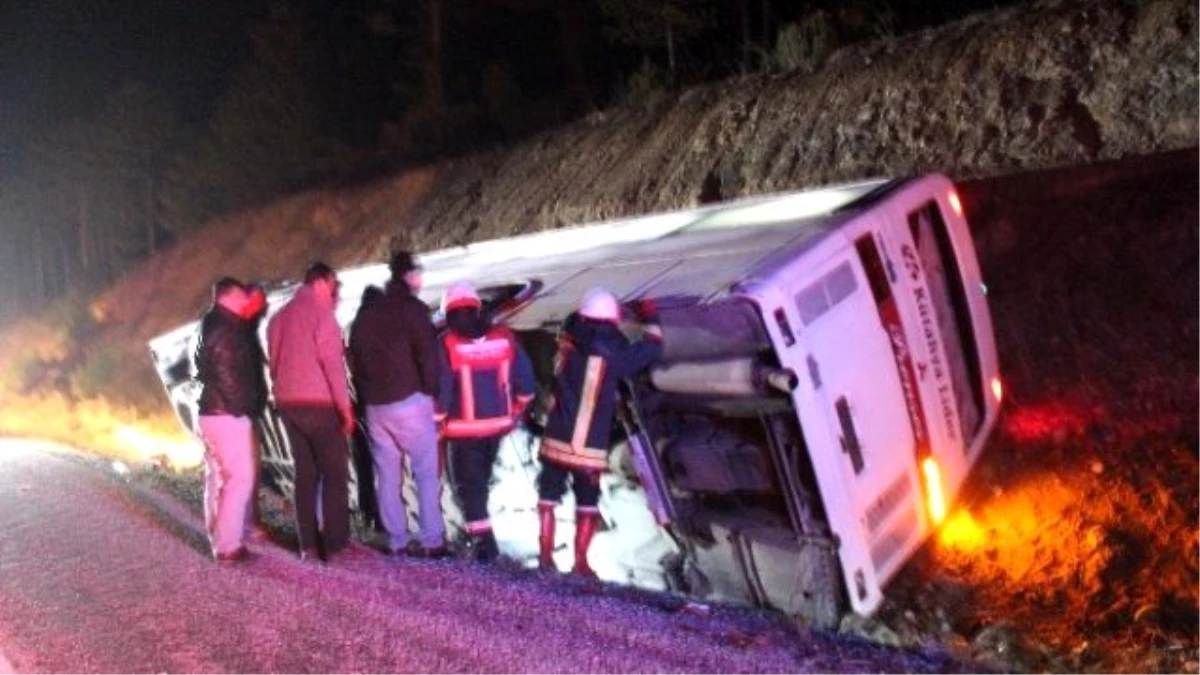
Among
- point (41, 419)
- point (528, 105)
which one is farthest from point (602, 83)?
point (41, 419)

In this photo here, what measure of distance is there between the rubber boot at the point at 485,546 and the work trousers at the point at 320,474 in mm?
797

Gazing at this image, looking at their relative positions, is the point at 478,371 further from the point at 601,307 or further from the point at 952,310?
the point at 952,310

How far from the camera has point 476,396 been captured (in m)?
6.63

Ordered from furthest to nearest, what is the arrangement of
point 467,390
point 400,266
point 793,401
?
point 400,266 < point 467,390 < point 793,401

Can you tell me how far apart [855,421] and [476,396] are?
2.33 metres

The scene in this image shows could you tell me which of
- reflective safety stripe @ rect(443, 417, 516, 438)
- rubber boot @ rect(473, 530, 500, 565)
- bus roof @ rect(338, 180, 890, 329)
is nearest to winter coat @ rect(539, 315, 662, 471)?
bus roof @ rect(338, 180, 890, 329)

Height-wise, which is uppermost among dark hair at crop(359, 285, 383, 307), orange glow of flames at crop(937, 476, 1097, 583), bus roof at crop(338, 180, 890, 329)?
dark hair at crop(359, 285, 383, 307)

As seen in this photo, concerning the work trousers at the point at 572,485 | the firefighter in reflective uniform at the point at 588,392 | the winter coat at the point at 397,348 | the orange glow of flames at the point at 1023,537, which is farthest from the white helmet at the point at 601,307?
the orange glow of flames at the point at 1023,537

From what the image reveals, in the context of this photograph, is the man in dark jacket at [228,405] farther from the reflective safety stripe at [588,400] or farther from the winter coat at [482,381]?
the reflective safety stripe at [588,400]

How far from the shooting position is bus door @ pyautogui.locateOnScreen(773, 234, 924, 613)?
5.12 m

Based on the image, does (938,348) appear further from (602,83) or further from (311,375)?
(602,83)

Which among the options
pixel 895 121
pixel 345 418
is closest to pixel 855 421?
pixel 345 418

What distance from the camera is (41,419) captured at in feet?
73.5

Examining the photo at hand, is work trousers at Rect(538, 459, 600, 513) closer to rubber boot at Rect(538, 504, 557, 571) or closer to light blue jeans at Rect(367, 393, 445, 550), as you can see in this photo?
rubber boot at Rect(538, 504, 557, 571)
